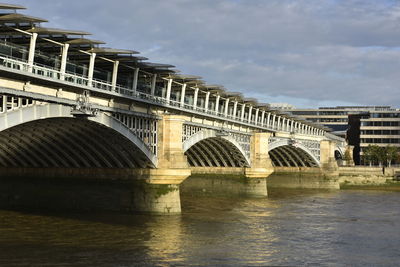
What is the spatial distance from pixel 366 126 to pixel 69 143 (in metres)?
110

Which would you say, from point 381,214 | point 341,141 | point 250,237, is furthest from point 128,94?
point 341,141

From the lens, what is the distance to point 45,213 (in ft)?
137

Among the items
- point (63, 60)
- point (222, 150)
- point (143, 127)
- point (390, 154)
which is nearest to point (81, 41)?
point (63, 60)

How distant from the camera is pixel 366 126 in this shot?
138 m

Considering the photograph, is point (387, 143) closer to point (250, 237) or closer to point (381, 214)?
point (381, 214)

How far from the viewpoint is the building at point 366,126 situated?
135000 millimetres

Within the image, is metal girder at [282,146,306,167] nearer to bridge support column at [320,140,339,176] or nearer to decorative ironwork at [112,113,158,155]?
bridge support column at [320,140,339,176]

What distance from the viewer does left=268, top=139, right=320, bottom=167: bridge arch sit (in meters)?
78.8

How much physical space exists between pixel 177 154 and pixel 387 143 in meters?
104

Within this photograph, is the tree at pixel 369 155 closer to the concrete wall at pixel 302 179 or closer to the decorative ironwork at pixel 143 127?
the concrete wall at pixel 302 179

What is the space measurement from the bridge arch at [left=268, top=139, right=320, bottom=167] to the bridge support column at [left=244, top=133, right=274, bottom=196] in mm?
14440

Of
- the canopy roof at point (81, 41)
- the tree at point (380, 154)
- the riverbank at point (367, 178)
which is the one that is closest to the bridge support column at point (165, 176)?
the canopy roof at point (81, 41)

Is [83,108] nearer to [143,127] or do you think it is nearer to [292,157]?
[143,127]

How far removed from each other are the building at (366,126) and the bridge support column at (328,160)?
184ft
